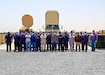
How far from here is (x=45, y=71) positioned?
13367 millimetres

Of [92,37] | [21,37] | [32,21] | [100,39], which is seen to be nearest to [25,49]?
[21,37]

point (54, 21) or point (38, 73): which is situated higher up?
point (54, 21)

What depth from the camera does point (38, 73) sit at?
12742 millimetres

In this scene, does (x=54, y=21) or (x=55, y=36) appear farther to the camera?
(x=54, y=21)

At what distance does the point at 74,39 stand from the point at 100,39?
456 cm

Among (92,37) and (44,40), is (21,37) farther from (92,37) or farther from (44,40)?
(92,37)

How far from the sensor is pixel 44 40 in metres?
26.3

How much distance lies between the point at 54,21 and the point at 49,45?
1269 cm

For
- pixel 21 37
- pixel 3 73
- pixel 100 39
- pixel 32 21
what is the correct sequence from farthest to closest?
1. pixel 32 21
2. pixel 100 39
3. pixel 21 37
4. pixel 3 73

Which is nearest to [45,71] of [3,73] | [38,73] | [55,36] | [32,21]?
[38,73]

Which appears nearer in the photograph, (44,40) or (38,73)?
(38,73)

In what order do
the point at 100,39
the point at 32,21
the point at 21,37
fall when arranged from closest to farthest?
the point at 21,37 < the point at 100,39 < the point at 32,21

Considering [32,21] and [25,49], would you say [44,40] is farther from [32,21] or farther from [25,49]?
[32,21]

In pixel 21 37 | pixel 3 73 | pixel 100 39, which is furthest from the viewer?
pixel 100 39
